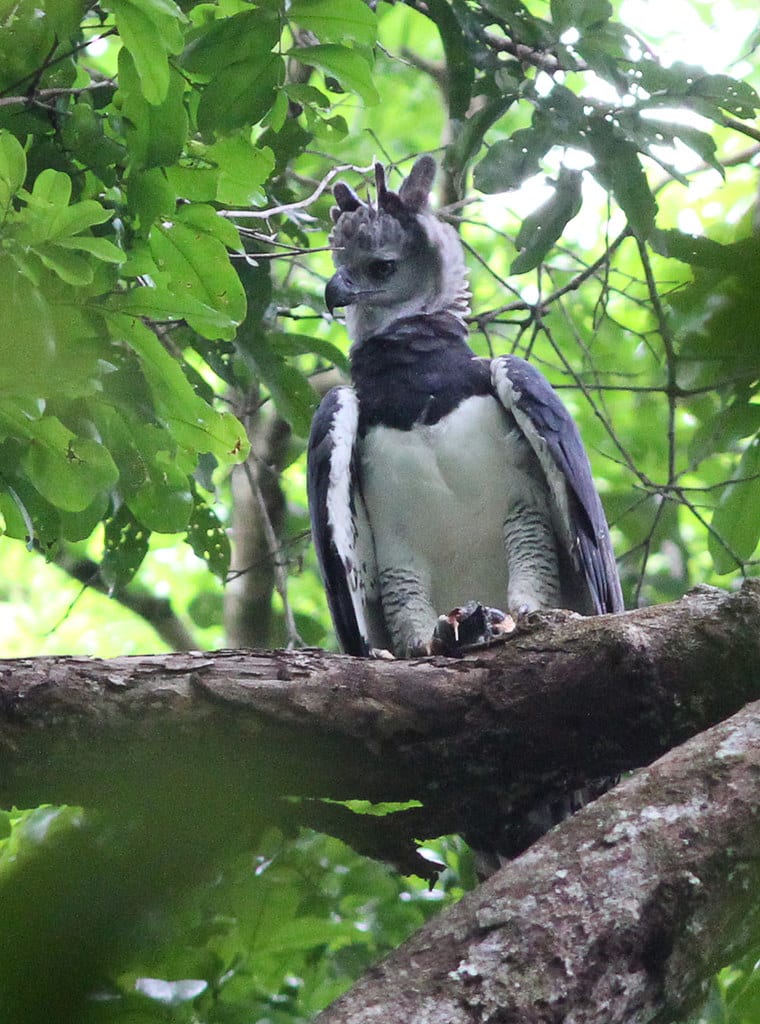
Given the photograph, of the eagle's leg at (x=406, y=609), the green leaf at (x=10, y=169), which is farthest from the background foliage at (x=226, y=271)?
the eagle's leg at (x=406, y=609)

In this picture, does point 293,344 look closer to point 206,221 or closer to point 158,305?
point 206,221

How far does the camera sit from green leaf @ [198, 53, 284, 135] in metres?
2.22

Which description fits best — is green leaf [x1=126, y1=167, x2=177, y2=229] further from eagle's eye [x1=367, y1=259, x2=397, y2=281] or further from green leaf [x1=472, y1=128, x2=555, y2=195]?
eagle's eye [x1=367, y1=259, x2=397, y2=281]

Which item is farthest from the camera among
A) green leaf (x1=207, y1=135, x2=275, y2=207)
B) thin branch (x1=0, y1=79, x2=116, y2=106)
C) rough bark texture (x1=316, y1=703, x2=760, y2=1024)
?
green leaf (x1=207, y1=135, x2=275, y2=207)

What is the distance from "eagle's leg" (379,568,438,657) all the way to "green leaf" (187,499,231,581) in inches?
18.5

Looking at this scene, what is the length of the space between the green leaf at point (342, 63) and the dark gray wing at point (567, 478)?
1.17 m

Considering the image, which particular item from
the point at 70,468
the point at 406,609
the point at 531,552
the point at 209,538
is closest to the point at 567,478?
the point at 531,552

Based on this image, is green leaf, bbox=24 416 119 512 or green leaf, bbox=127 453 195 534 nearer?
green leaf, bbox=24 416 119 512

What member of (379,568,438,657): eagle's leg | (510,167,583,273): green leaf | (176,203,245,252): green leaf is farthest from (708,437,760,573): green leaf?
(176,203,245,252): green leaf

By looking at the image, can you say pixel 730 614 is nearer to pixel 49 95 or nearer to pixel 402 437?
pixel 402 437

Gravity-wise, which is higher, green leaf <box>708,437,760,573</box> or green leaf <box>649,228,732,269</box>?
green leaf <box>649,228,732,269</box>

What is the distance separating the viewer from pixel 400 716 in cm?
212

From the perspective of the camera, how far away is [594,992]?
58.0 inches

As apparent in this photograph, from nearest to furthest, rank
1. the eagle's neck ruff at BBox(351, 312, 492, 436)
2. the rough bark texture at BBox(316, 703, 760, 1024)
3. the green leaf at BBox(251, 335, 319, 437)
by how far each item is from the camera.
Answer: the rough bark texture at BBox(316, 703, 760, 1024) → the green leaf at BBox(251, 335, 319, 437) → the eagle's neck ruff at BBox(351, 312, 492, 436)
